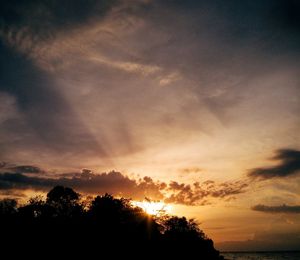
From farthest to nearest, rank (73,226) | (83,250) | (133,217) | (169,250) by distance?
(169,250) < (133,217) < (73,226) < (83,250)

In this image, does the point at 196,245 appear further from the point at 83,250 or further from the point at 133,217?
the point at 83,250

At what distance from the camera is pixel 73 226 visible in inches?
2014

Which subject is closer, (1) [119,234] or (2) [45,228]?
(2) [45,228]

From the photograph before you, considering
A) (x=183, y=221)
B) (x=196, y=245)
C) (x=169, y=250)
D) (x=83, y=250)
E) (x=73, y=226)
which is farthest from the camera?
(x=183, y=221)

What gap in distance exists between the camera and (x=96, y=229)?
174 feet

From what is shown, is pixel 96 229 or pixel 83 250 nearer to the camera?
pixel 83 250

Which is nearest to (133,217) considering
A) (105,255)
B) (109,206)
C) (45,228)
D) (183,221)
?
(109,206)

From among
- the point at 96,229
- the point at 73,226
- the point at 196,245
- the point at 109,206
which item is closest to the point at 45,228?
the point at 73,226

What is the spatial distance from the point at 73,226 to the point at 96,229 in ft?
13.4

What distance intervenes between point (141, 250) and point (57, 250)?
1753 cm

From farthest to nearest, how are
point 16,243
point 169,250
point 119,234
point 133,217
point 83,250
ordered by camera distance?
point 169,250, point 133,217, point 119,234, point 83,250, point 16,243

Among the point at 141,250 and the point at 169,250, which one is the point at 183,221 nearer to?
the point at 169,250

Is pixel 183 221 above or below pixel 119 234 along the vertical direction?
above

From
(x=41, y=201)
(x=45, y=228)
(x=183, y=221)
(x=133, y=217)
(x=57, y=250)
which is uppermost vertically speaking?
(x=183, y=221)
